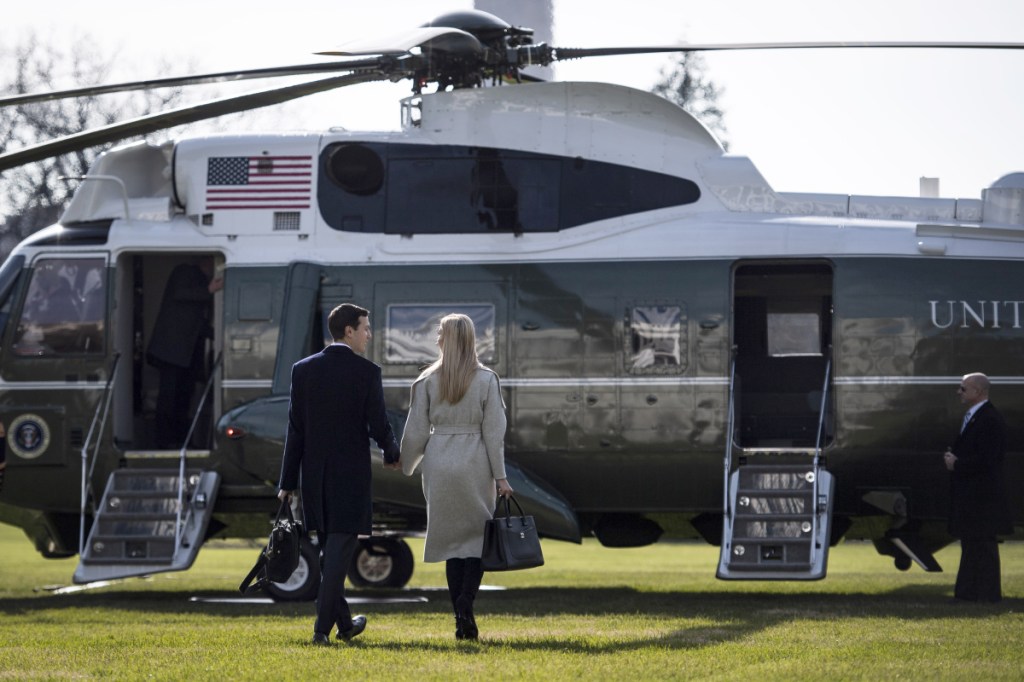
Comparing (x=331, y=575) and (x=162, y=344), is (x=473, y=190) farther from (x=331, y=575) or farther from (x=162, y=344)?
(x=331, y=575)

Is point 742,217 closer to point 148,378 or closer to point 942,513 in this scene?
point 942,513

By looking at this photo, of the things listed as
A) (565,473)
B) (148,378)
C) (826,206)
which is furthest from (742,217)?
(148,378)

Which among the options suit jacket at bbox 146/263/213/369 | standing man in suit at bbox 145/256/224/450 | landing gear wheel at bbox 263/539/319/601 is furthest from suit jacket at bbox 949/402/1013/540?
suit jacket at bbox 146/263/213/369

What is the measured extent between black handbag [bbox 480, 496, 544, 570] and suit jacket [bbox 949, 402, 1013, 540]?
14.9 ft

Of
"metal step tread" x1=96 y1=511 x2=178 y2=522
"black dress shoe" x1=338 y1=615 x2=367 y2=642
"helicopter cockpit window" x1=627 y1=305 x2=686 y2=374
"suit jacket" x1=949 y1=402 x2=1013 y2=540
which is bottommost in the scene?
"black dress shoe" x1=338 y1=615 x2=367 y2=642

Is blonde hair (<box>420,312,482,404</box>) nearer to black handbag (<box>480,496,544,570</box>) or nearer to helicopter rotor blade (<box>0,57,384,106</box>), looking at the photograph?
black handbag (<box>480,496,544,570</box>)

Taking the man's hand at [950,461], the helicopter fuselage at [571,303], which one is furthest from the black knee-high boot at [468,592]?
the man's hand at [950,461]

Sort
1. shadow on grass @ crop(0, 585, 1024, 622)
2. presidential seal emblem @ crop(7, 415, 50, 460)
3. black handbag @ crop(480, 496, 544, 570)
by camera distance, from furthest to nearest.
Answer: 1. presidential seal emblem @ crop(7, 415, 50, 460)
2. shadow on grass @ crop(0, 585, 1024, 622)
3. black handbag @ crop(480, 496, 544, 570)

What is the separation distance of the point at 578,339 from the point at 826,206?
2.51m

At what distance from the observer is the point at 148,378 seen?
46.4 ft

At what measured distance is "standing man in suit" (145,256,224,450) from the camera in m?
13.5

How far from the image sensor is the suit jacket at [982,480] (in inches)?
451

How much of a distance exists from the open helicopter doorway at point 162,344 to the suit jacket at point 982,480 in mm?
6404

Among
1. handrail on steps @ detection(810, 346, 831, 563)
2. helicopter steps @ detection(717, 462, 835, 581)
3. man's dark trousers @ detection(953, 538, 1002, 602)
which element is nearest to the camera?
man's dark trousers @ detection(953, 538, 1002, 602)
